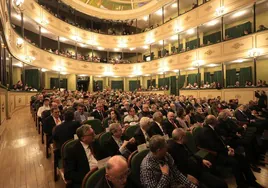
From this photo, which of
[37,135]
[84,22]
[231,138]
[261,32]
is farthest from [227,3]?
[84,22]

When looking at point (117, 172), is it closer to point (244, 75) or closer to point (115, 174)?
point (115, 174)

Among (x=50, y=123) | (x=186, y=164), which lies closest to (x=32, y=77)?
(x=50, y=123)

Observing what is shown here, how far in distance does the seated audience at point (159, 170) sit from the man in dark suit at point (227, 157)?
3.74ft

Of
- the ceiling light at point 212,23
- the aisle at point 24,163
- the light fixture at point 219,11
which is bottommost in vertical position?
the aisle at point 24,163

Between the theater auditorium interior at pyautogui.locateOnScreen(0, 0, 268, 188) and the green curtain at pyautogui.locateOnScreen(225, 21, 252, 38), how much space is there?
8cm

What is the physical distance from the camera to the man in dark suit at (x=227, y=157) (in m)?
2.63

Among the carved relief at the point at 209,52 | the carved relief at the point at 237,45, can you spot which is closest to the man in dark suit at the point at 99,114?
the carved relief at the point at 237,45

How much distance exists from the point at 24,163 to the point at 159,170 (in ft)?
9.37

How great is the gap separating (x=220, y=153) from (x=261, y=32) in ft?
31.2

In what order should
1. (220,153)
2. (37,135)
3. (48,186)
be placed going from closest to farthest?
1. (48,186)
2. (220,153)
3. (37,135)

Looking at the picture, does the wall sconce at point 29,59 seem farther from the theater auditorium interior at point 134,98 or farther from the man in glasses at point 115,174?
the man in glasses at point 115,174

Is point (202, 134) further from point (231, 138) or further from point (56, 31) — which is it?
point (56, 31)

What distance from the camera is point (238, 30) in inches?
478

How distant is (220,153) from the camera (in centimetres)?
282
